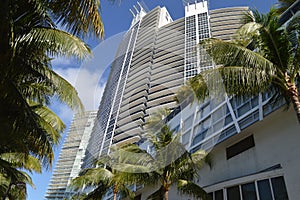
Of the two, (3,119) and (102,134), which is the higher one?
(102,134)

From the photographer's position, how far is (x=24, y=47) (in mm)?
5594

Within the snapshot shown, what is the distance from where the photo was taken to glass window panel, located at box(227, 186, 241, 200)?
10.1 metres

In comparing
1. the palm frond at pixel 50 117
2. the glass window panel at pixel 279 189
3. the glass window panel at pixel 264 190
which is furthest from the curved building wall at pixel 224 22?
the palm frond at pixel 50 117

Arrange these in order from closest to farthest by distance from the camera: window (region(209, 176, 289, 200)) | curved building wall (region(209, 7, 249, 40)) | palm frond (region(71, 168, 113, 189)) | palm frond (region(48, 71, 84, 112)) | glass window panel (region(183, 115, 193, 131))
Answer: palm frond (region(48, 71, 84, 112))
window (region(209, 176, 289, 200))
palm frond (region(71, 168, 113, 189))
glass window panel (region(183, 115, 193, 131))
curved building wall (region(209, 7, 249, 40))

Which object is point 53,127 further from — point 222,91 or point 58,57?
point 222,91

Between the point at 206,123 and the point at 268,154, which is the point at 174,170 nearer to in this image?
the point at 268,154

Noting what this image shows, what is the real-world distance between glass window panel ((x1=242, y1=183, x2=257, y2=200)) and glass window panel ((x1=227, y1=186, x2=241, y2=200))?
30 cm

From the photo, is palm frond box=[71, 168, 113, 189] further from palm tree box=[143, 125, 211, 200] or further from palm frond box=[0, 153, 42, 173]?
palm tree box=[143, 125, 211, 200]

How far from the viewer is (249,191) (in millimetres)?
9711

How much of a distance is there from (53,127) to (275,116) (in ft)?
28.3

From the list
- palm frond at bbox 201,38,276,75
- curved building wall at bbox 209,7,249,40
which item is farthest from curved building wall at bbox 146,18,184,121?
palm frond at bbox 201,38,276,75

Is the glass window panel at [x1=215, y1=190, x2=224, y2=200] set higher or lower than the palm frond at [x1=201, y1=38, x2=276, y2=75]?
lower

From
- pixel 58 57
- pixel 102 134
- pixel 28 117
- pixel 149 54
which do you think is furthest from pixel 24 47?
pixel 149 54

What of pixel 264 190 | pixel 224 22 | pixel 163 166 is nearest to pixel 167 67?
pixel 224 22
